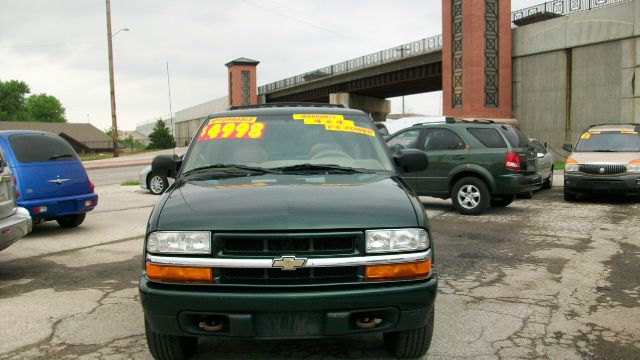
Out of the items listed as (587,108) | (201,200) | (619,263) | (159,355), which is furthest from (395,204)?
(587,108)

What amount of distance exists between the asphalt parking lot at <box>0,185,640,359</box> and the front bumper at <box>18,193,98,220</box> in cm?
37

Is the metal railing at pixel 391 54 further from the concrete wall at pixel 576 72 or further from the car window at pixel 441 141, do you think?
the car window at pixel 441 141

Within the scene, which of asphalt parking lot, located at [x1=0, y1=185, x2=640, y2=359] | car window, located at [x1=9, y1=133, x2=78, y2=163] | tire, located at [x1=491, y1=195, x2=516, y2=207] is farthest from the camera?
tire, located at [x1=491, y1=195, x2=516, y2=207]

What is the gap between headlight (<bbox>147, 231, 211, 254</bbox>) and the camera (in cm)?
312

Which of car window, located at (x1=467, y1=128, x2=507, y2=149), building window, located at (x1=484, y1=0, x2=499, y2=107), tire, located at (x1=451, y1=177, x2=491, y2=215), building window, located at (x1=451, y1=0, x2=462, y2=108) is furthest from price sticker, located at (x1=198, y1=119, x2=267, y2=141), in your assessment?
building window, located at (x1=451, y1=0, x2=462, y2=108)

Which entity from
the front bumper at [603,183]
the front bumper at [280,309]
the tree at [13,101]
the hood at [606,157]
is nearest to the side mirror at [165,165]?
the front bumper at [280,309]

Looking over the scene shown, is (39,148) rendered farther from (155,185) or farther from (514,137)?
(514,137)

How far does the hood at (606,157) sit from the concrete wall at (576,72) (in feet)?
51.7

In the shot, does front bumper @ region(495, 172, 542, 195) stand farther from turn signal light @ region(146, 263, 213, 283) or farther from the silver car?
turn signal light @ region(146, 263, 213, 283)

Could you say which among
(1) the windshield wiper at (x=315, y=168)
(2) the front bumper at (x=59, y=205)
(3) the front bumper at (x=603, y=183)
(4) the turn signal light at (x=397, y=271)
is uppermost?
(1) the windshield wiper at (x=315, y=168)

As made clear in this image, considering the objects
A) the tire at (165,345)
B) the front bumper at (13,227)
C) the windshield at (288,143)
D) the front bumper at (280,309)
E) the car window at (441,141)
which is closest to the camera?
Answer: the front bumper at (280,309)

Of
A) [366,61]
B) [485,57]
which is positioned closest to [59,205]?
[485,57]

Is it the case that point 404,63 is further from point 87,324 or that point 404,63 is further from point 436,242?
point 87,324

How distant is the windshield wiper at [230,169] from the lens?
4.09 metres
